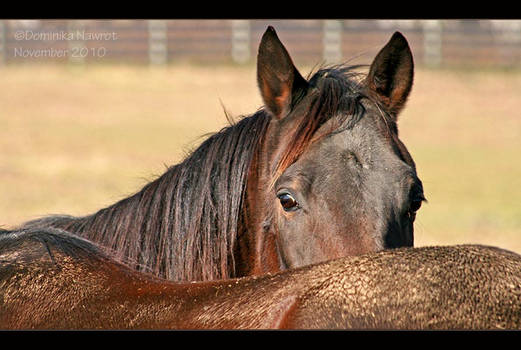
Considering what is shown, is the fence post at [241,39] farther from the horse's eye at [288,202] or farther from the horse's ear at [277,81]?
the horse's eye at [288,202]

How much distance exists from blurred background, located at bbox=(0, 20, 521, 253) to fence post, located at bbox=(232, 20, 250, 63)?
74mm

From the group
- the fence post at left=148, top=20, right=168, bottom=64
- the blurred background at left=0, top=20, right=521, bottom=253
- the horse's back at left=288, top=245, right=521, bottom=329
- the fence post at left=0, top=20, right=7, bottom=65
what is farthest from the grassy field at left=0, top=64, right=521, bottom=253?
the horse's back at left=288, top=245, right=521, bottom=329

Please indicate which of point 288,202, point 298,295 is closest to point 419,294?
point 298,295

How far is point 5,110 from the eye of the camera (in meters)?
21.5

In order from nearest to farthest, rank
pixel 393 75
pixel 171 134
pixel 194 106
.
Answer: pixel 393 75 → pixel 171 134 → pixel 194 106

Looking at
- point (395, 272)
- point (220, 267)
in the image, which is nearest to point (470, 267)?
point (395, 272)

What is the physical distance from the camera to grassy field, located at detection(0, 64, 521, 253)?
12586 millimetres

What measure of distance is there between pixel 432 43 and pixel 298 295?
1048 inches

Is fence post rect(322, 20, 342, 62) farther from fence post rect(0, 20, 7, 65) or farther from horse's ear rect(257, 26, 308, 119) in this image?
horse's ear rect(257, 26, 308, 119)

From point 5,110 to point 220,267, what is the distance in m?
19.9

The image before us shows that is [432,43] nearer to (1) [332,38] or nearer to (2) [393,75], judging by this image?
(1) [332,38]

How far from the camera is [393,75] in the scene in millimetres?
3326

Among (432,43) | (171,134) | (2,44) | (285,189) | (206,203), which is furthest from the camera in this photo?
(432,43)

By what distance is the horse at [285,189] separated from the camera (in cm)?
282
